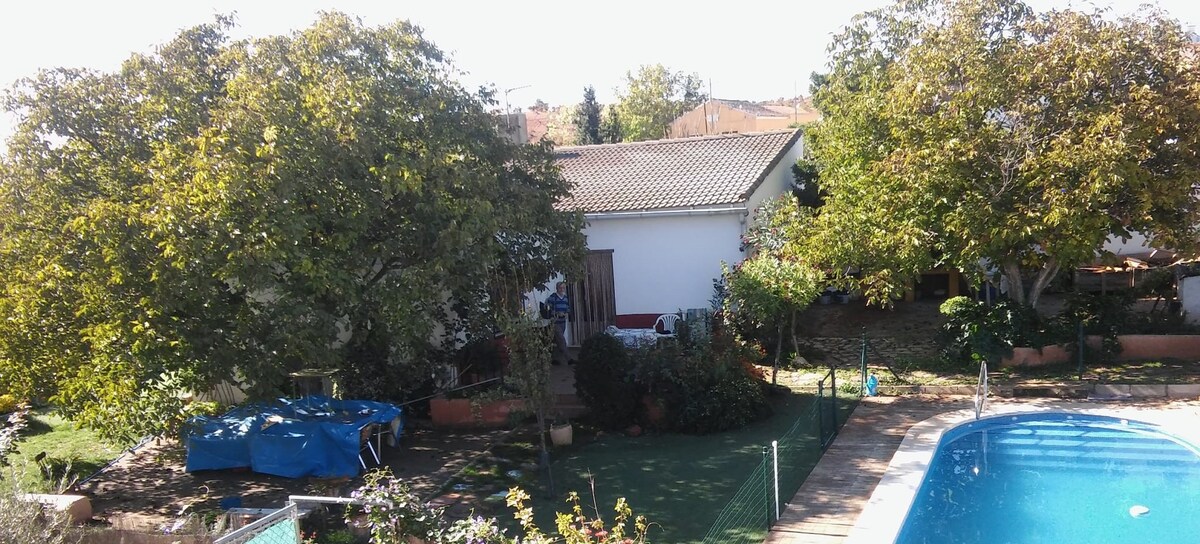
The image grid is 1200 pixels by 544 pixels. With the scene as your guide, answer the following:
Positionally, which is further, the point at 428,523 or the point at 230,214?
the point at 230,214

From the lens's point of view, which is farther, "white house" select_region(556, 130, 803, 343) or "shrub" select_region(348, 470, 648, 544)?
"white house" select_region(556, 130, 803, 343)

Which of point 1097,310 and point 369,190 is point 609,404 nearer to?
point 369,190

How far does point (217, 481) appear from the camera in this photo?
12.1 m

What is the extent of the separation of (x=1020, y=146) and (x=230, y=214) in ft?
41.4

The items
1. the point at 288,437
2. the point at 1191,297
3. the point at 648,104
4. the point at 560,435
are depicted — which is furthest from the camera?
the point at 648,104

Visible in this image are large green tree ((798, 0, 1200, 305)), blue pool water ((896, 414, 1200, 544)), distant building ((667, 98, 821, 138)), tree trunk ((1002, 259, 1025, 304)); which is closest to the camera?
blue pool water ((896, 414, 1200, 544))

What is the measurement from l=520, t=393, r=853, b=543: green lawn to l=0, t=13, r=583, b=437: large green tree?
3.14m

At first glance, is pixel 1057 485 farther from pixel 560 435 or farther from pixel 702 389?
pixel 560 435

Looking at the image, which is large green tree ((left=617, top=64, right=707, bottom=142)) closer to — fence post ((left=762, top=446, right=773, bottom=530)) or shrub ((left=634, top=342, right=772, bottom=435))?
shrub ((left=634, top=342, right=772, bottom=435))

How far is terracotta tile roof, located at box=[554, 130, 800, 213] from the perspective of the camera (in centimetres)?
1977

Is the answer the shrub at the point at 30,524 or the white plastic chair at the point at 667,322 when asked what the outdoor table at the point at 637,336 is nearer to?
the white plastic chair at the point at 667,322

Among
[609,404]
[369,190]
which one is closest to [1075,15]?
[609,404]

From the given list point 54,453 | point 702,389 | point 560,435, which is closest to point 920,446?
point 702,389

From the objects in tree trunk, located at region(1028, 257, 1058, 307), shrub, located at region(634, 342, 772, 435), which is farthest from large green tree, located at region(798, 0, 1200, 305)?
shrub, located at region(634, 342, 772, 435)
